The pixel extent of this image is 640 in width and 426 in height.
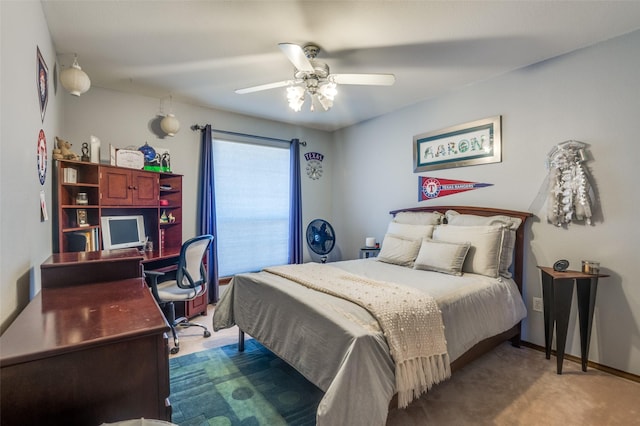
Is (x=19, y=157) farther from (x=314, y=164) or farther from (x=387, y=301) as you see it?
(x=314, y=164)

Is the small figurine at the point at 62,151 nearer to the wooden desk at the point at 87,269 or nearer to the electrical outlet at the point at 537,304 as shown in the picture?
the wooden desk at the point at 87,269

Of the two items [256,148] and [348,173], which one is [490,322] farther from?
[256,148]

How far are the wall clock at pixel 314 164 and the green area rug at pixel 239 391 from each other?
2.85 meters

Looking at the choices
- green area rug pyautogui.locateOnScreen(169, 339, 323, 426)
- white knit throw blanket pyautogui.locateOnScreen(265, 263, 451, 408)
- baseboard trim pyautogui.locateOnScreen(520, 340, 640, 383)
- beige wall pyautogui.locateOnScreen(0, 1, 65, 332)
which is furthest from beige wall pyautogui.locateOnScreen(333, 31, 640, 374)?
beige wall pyautogui.locateOnScreen(0, 1, 65, 332)

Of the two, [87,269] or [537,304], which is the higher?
[87,269]

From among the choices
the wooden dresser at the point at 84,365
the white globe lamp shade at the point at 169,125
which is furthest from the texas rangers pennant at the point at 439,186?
the wooden dresser at the point at 84,365

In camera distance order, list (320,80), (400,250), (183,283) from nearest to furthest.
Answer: (320,80) → (183,283) → (400,250)

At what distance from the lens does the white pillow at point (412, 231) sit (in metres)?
2.95

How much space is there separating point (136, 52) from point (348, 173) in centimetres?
299

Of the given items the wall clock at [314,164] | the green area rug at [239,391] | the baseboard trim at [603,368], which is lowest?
the baseboard trim at [603,368]

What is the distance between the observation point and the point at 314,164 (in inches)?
185

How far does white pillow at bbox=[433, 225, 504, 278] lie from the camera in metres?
2.42

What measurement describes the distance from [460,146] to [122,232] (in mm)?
3586

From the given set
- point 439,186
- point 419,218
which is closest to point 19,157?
point 419,218
